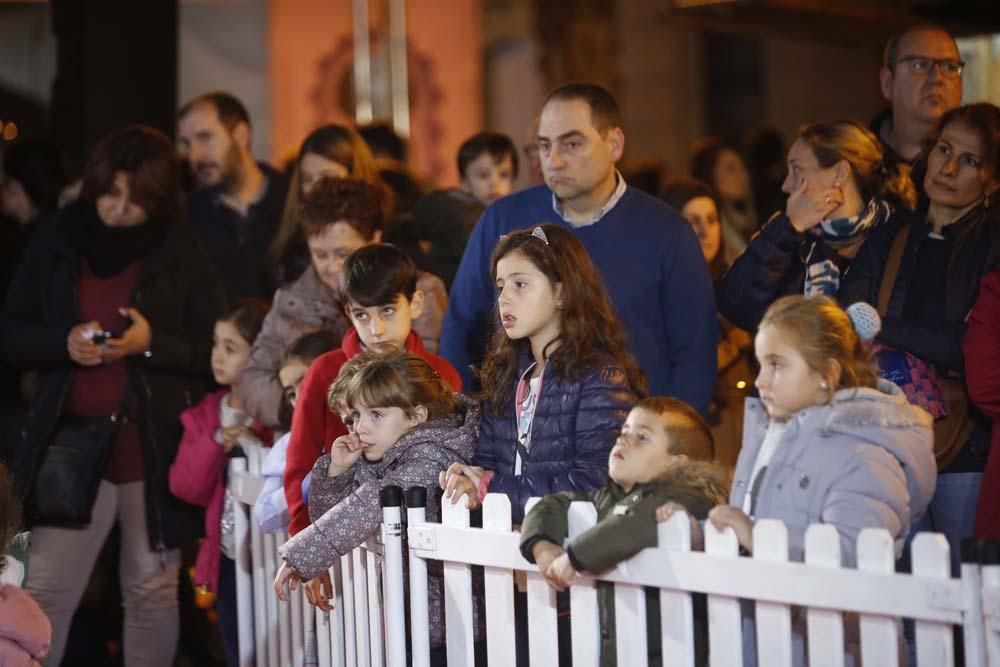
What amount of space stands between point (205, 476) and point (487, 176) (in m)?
1.98

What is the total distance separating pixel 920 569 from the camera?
292cm

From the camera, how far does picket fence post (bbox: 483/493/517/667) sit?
146 inches

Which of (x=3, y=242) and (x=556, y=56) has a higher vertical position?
(x=556, y=56)

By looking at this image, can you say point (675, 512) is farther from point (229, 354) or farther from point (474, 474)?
point (229, 354)

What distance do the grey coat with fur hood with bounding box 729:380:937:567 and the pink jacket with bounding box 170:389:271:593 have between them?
255 cm

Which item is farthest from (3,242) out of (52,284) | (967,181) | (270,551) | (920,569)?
(920,569)

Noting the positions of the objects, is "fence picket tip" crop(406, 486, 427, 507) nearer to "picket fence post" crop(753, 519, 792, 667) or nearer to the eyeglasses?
"picket fence post" crop(753, 519, 792, 667)

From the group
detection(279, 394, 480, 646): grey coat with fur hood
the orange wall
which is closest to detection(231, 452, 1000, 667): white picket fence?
detection(279, 394, 480, 646): grey coat with fur hood

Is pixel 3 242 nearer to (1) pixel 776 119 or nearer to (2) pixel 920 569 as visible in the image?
(2) pixel 920 569

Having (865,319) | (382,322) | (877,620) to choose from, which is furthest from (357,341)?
(877,620)

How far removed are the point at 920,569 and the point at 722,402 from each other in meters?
3.19

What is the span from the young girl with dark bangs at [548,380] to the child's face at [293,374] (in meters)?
1.08

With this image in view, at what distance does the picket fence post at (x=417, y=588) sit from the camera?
12.9 ft

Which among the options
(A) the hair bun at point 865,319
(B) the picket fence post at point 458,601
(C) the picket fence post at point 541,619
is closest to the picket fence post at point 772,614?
(C) the picket fence post at point 541,619
